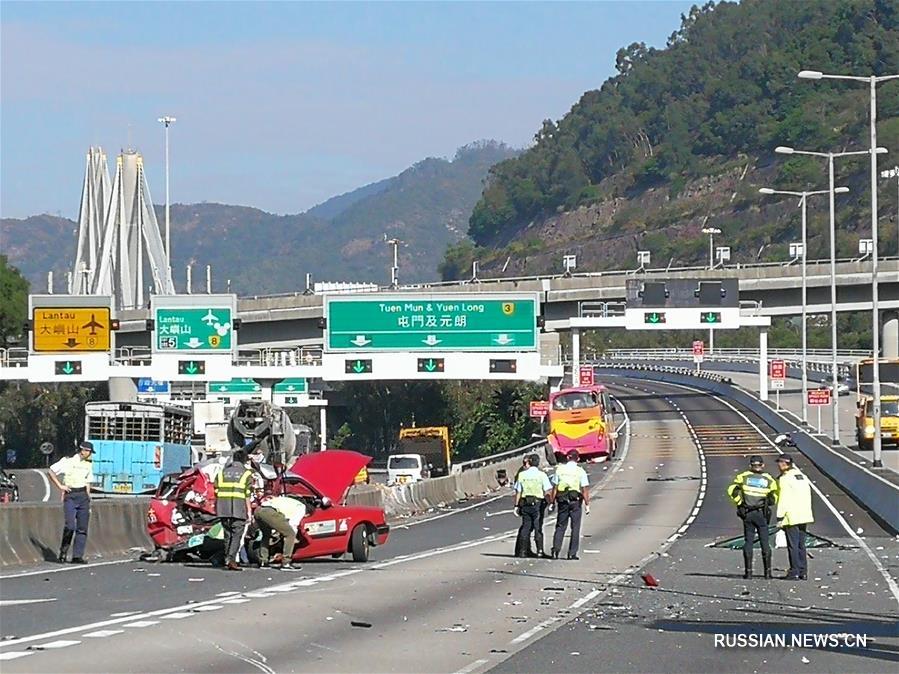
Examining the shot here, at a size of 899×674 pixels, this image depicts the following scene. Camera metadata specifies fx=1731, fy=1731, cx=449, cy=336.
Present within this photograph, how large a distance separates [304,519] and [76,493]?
10.4 ft

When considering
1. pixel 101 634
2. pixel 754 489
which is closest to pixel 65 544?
pixel 101 634

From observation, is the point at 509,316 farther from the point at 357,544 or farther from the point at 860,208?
the point at 860,208

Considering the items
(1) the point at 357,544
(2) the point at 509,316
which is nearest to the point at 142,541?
(1) the point at 357,544

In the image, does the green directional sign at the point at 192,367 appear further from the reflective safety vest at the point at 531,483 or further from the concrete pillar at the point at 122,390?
the reflective safety vest at the point at 531,483

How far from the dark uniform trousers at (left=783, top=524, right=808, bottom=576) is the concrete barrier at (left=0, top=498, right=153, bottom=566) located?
34.1ft

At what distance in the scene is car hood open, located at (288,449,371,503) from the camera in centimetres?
2572

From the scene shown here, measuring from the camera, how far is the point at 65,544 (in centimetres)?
2427

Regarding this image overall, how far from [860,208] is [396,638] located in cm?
16728

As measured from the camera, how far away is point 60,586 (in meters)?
20.8

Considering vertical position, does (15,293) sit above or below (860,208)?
below

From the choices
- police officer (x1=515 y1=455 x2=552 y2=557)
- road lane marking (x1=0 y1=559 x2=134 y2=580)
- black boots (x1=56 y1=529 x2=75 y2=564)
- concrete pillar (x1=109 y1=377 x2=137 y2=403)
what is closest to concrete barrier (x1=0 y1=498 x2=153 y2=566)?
black boots (x1=56 y1=529 x2=75 y2=564)

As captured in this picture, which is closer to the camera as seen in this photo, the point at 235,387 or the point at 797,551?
the point at 797,551

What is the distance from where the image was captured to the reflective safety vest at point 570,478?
2633 cm

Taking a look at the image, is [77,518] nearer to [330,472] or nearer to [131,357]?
[330,472]
